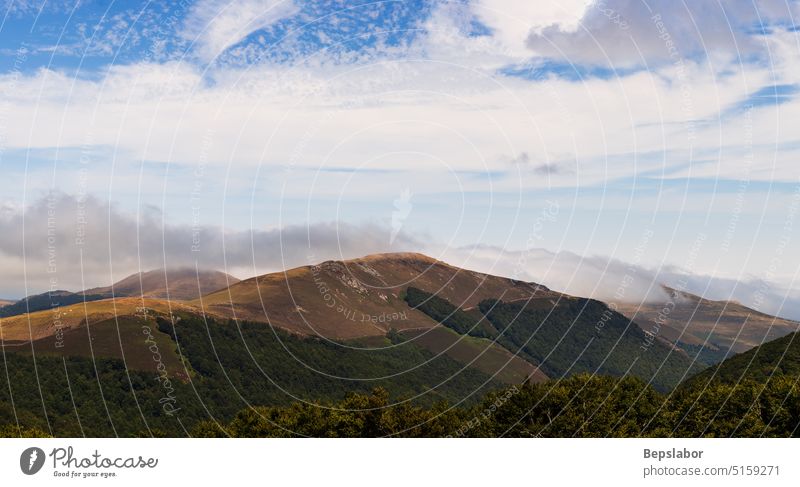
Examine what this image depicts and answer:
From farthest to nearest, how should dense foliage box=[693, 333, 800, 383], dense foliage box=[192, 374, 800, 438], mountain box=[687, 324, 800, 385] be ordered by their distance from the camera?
1. dense foliage box=[693, 333, 800, 383]
2. mountain box=[687, 324, 800, 385]
3. dense foliage box=[192, 374, 800, 438]

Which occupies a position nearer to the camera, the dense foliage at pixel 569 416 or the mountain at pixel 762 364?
the dense foliage at pixel 569 416

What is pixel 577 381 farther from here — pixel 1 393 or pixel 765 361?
pixel 1 393

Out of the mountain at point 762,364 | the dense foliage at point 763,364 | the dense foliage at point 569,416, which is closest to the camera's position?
the dense foliage at point 569,416

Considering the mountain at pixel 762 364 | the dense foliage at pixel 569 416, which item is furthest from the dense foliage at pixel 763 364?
the dense foliage at pixel 569 416

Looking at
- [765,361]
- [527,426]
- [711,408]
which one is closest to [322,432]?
[527,426]

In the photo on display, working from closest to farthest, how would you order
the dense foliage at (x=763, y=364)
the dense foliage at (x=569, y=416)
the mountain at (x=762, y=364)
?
1. the dense foliage at (x=569, y=416)
2. the mountain at (x=762, y=364)
3. the dense foliage at (x=763, y=364)

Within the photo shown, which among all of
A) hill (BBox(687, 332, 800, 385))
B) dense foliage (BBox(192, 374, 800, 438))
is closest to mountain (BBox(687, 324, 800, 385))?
hill (BBox(687, 332, 800, 385))

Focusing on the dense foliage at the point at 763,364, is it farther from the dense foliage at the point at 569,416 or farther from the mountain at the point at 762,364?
the dense foliage at the point at 569,416

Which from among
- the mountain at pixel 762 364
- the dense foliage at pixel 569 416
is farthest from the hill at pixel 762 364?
the dense foliage at pixel 569 416

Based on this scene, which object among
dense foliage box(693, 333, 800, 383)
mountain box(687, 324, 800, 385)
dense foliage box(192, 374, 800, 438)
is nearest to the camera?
dense foliage box(192, 374, 800, 438)

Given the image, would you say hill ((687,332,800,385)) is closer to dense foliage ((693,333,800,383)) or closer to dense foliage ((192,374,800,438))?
dense foliage ((693,333,800,383))

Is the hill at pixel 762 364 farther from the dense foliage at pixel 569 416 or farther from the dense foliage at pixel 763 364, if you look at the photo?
the dense foliage at pixel 569 416

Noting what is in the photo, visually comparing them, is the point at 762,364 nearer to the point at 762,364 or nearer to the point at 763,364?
the point at 762,364
